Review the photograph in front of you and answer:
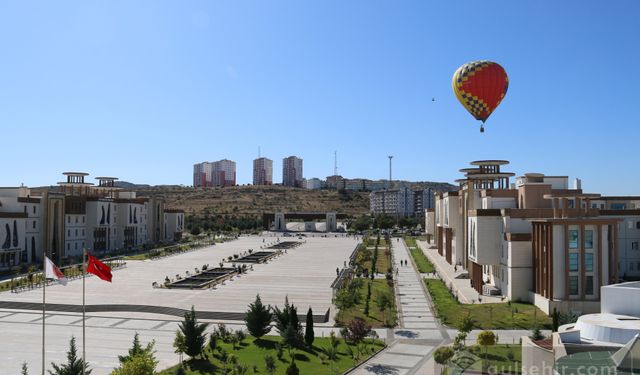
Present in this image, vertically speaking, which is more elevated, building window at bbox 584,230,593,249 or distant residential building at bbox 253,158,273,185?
distant residential building at bbox 253,158,273,185

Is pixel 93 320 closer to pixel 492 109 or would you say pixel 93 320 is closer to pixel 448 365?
pixel 448 365

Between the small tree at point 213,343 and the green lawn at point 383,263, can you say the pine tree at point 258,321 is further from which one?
the green lawn at point 383,263

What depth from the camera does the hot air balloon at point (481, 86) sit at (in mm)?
37188

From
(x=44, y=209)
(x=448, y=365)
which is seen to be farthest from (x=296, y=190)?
(x=448, y=365)

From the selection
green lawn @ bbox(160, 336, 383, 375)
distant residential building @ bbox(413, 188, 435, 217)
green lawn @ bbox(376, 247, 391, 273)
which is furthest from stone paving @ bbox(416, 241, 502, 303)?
distant residential building @ bbox(413, 188, 435, 217)

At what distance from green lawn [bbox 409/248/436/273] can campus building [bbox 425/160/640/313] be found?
5.70 metres

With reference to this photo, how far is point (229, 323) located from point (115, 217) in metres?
48.1

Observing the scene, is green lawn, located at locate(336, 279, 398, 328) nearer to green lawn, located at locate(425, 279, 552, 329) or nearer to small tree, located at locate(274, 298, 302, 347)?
green lawn, located at locate(425, 279, 552, 329)

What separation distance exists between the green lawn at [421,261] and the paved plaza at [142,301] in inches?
331

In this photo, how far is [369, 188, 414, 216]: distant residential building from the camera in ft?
526

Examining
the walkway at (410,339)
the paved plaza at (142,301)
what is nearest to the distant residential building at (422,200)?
the paved plaza at (142,301)

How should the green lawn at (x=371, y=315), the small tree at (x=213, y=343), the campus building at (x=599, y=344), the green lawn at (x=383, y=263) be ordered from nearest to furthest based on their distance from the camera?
the campus building at (x=599, y=344) < the small tree at (x=213, y=343) < the green lawn at (x=371, y=315) < the green lawn at (x=383, y=263)

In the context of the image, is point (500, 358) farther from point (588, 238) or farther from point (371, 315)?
point (588, 238)

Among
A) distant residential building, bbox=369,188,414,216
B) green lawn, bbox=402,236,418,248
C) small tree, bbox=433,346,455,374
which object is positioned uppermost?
distant residential building, bbox=369,188,414,216
